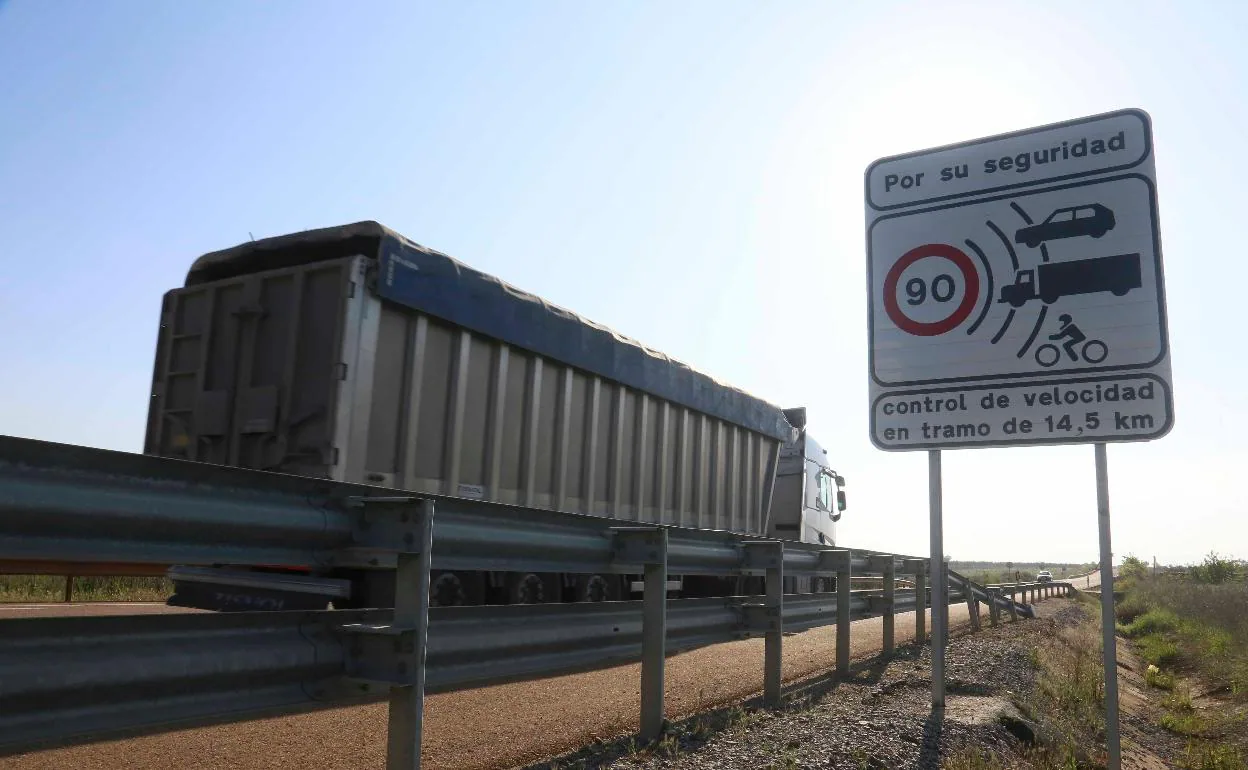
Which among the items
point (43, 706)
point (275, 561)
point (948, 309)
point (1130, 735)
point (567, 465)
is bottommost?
point (1130, 735)

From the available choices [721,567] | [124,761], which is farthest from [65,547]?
[721,567]

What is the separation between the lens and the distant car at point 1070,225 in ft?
18.1

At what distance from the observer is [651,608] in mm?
4703

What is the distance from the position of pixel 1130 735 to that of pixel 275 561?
7.70m

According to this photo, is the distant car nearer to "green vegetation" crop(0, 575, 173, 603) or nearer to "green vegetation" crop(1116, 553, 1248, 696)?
"green vegetation" crop(1116, 553, 1248, 696)

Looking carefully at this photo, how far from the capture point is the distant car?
552 cm

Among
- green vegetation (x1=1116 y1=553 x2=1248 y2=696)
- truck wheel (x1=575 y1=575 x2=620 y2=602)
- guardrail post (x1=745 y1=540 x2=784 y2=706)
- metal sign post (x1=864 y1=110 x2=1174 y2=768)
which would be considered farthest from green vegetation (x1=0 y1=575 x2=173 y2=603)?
green vegetation (x1=1116 y1=553 x2=1248 y2=696)

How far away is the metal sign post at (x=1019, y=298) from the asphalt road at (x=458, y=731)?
201 cm

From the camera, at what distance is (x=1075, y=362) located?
5.47 m

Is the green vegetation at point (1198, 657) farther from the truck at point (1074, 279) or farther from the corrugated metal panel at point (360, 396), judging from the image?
the corrugated metal panel at point (360, 396)

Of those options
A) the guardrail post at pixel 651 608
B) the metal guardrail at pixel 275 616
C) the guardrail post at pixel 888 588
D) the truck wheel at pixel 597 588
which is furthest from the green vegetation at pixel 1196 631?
the metal guardrail at pixel 275 616

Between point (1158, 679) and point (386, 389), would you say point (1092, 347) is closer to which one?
point (386, 389)

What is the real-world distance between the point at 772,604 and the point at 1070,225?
295 cm

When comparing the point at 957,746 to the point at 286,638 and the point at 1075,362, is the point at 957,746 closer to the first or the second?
the point at 1075,362
